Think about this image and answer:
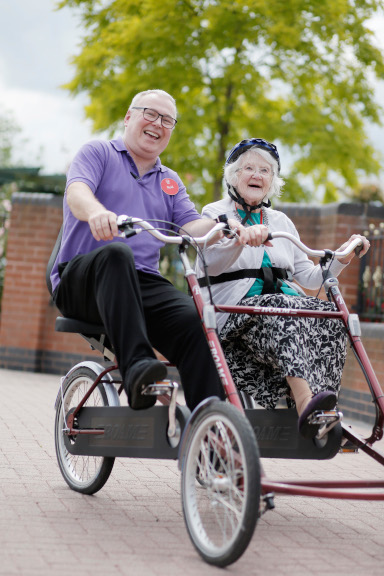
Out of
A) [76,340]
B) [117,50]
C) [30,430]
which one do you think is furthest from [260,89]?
[30,430]

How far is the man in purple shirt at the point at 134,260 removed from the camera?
4.16 m

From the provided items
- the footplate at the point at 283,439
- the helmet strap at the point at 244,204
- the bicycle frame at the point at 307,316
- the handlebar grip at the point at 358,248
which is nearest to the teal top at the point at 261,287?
the helmet strap at the point at 244,204

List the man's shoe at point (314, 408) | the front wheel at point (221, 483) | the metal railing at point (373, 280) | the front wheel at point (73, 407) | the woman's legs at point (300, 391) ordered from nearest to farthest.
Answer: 1. the front wheel at point (221, 483)
2. the man's shoe at point (314, 408)
3. the woman's legs at point (300, 391)
4. the front wheel at point (73, 407)
5. the metal railing at point (373, 280)

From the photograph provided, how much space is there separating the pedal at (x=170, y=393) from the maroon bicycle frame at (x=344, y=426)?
0.30 m

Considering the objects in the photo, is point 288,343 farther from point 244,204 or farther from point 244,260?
point 244,204

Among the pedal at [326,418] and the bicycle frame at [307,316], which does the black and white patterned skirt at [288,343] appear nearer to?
the bicycle frame at [307,316]

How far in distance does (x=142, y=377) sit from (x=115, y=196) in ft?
3.71

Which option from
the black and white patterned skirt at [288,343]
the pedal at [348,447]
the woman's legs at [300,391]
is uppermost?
the black and white patterned skirt at [288,343]

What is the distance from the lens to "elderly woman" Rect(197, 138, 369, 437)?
4.37m

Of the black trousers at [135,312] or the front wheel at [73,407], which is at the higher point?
the black trousers at [135,312]

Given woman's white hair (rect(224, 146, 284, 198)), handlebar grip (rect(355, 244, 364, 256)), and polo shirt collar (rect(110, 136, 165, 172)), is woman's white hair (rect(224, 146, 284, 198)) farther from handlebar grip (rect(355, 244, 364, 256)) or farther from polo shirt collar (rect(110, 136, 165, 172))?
handlebar grip (rect(355, 244, 364, 256))

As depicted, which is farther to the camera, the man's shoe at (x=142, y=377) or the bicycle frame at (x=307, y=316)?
the man's shoe at (x=142, y=377)

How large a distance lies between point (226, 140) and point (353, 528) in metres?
12.9

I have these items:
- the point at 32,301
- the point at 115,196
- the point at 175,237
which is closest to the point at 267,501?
the point at 175,237
